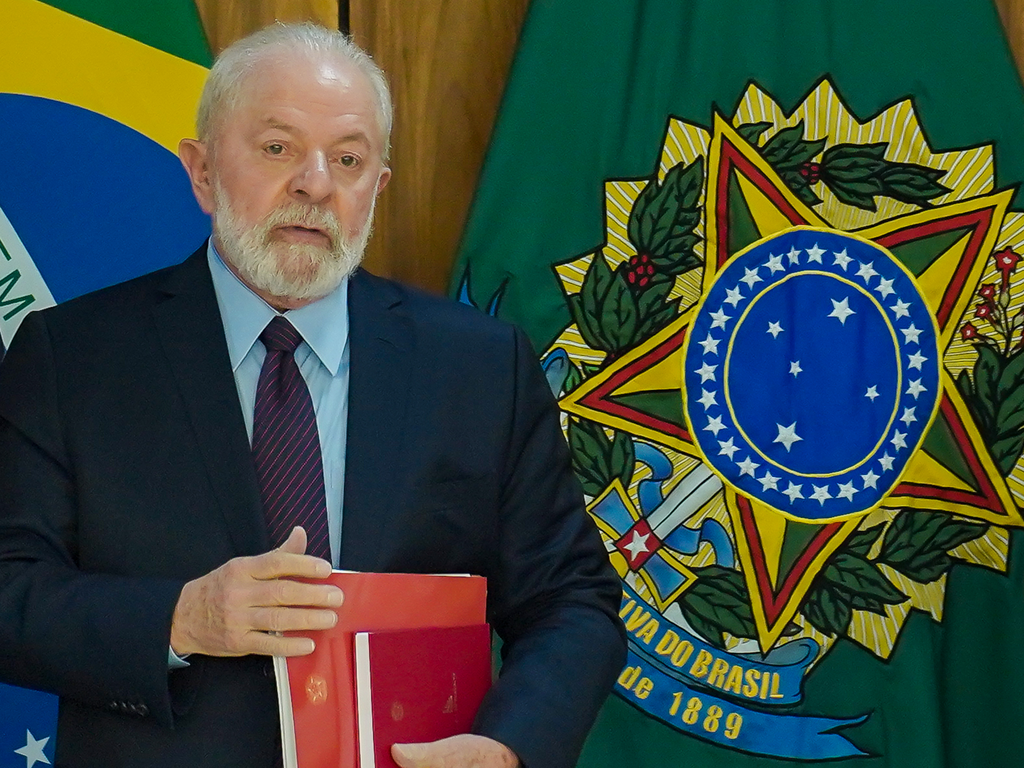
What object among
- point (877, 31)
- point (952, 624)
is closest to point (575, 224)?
point (877, 31)

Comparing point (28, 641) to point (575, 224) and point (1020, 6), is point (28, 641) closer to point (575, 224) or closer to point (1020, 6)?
point (575, 224)

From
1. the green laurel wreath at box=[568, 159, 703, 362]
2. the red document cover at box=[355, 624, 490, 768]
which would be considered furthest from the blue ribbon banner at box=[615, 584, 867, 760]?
the red document cover at box=[355, 624, 490, 768]

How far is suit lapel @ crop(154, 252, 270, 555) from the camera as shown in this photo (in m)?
1.44

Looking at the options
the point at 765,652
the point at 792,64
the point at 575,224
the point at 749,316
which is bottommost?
the point at 765,652

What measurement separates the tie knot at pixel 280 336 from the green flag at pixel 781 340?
678mm

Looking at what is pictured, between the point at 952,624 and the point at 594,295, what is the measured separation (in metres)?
0.91

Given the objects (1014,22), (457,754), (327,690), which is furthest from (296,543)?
(1014,22)

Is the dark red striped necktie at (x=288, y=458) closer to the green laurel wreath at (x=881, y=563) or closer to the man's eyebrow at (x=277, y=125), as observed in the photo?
the man's eyebrow at (x=277, y=125)

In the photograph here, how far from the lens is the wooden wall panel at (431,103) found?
7.66 feet

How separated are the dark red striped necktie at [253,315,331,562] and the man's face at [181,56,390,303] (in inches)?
5.6

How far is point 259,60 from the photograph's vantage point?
1.61 metres

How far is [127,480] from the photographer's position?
1466mm

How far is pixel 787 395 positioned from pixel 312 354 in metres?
0.98

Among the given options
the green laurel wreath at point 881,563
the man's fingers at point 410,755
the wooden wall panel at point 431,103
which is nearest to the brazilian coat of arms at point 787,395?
the green laurel wreath at point 881,563
